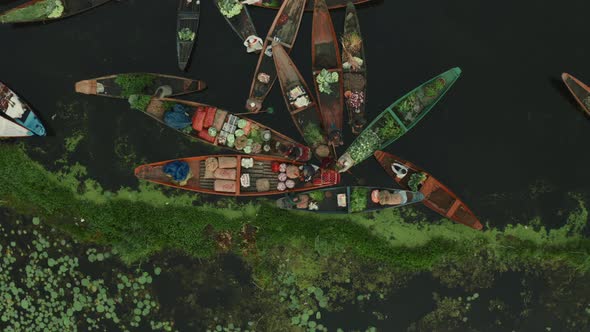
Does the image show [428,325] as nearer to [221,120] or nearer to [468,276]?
[468,276]

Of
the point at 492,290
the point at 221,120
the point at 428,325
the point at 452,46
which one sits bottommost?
the point at 428,325

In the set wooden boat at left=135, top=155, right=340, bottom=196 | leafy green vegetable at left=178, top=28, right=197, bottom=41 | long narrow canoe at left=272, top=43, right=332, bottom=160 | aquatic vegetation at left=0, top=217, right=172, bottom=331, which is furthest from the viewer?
aquatic vegetation at left=0, top=217, right=172, bottom=331

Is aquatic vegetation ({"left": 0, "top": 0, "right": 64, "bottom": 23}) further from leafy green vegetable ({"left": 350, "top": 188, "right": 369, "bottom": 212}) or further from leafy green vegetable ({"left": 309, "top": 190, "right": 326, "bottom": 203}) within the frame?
leafy green vegetable ({"left": 350, "top": 188, "right": 369, "bottom": 212})

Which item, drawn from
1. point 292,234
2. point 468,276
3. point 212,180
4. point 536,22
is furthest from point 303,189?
point 536,22

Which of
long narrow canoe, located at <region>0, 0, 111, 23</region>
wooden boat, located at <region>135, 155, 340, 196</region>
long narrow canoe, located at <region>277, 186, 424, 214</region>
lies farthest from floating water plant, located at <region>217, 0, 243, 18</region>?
long narrow canoe, located at <region>277, 186, 424, 214</region>

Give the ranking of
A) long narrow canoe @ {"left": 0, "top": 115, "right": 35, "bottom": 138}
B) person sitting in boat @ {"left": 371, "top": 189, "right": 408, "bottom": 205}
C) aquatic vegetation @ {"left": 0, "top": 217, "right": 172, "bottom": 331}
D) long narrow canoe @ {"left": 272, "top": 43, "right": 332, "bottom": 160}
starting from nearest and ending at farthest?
person sitting in boat @ {"left": 371, "top": 189, "right": 408, "bottom": 205}, long narrow canoe @ {"left": 272, "top": 43, "right": 332, "bottom": 160}, long narrow canoe @ {"left": 0, "top": 115, "right": 35, "bottom": 138}, aquatic vegetation @ {"left": 0, "top": 217, "right": 172, "bottom": 331}

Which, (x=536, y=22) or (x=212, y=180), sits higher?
(x=536, y=22)
